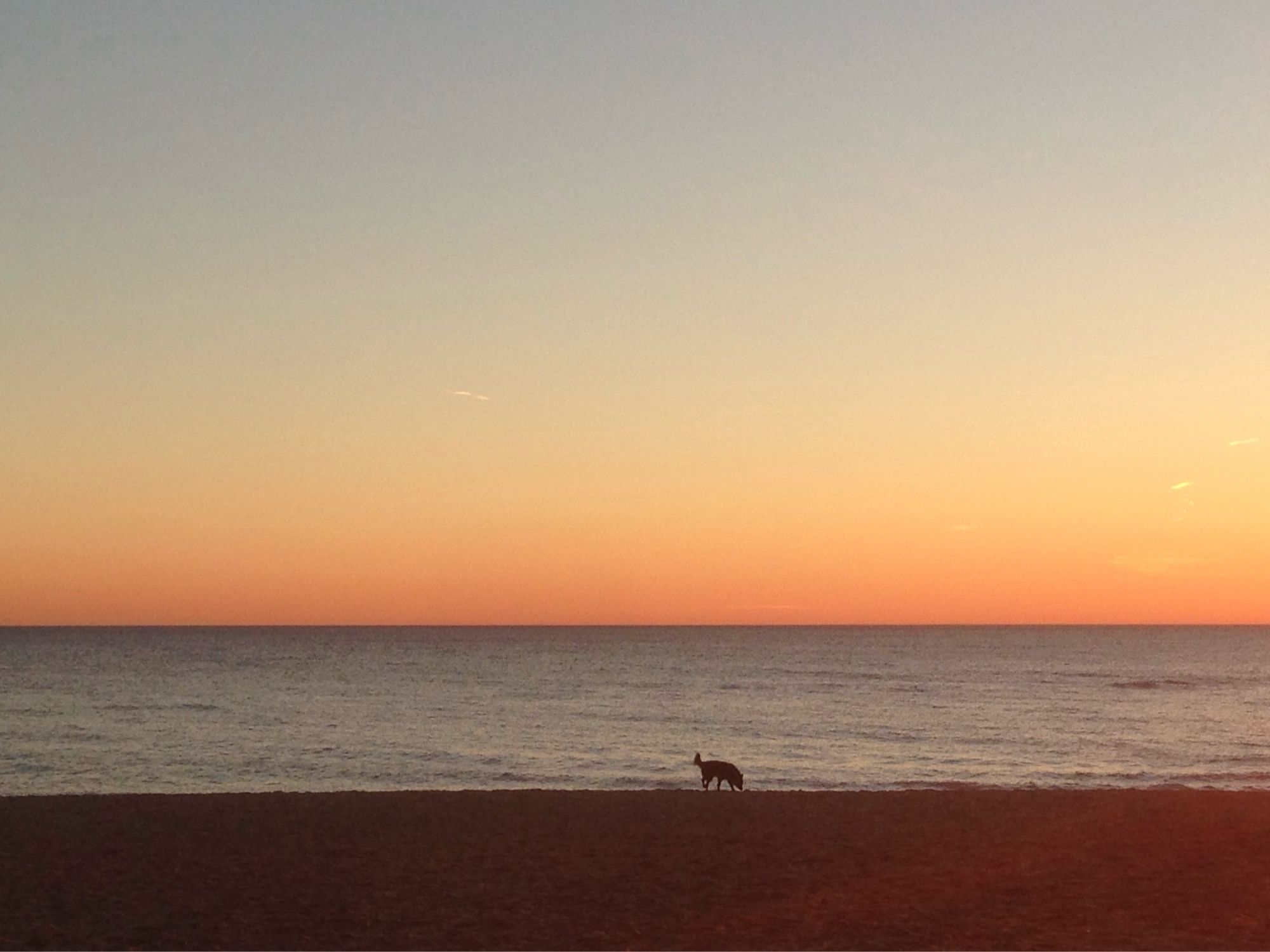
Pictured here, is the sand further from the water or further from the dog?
the water

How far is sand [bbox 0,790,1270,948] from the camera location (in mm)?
11133

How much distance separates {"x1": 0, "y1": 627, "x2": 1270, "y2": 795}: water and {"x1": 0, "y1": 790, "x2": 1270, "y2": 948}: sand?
13542 millimetres

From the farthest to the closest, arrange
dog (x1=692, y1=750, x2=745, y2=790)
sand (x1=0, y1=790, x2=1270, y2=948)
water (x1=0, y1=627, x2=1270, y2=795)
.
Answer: water (x1=0, y1=627, x2=1270, y2=795)
dog (x1=692, y1=750, x2=745, y2=790)
sand (x1=0, y1=790, x2=1270, y2=948)

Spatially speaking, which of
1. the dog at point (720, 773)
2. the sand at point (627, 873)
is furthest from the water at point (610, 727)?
the sand at point (627, 873)

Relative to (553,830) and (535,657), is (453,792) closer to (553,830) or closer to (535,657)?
(553,830)

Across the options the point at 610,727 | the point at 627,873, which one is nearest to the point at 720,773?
the point at 627,873

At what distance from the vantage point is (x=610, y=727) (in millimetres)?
52906

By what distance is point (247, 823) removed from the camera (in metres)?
17.4

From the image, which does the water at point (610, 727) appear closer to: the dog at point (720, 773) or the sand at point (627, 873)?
the dog at point (720, 773)

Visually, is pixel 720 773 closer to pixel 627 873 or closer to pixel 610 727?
pixel 627 873

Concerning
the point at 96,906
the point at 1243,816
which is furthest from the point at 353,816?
the point at 1243,816

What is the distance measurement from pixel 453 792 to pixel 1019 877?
11.2 metres

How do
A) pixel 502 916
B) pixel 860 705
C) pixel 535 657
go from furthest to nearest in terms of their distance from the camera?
pixel 535 657 < pixel 860 705 < pixel 502 916

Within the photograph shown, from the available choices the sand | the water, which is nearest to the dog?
the sand
